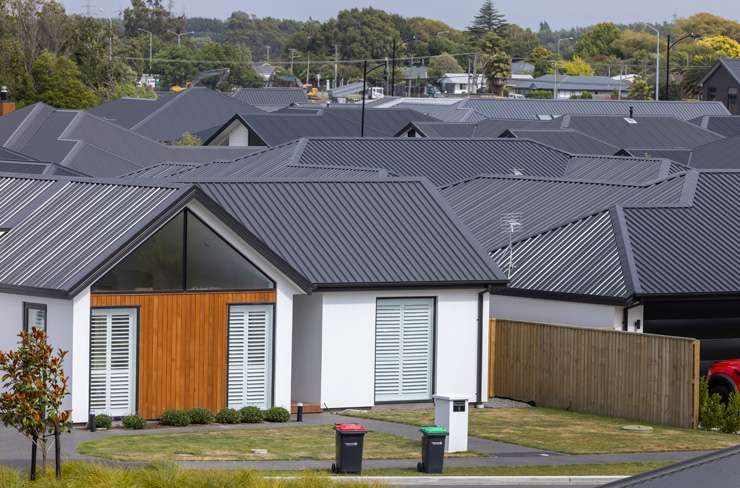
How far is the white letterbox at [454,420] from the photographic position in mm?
23906

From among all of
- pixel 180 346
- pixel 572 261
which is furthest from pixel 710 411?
pixel 180 346

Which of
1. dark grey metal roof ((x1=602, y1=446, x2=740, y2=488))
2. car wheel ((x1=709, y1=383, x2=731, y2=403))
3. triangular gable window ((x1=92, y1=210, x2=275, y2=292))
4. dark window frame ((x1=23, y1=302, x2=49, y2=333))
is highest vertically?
triangular gable window ((x1=92, y1=210, x2=275, y2=292))

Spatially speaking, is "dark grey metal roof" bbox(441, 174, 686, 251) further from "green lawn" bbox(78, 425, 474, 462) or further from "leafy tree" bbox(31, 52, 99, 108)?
"leafy tree" bbox(31, 52, 99, 108)

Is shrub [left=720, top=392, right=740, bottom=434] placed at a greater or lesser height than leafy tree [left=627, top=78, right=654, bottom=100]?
lesser

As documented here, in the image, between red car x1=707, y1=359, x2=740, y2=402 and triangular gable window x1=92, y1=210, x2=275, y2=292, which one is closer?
triangular gable window x1=92, y1=210, x2=275, y2=292

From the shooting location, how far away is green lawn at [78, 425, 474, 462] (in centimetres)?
2259

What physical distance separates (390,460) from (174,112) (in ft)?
257

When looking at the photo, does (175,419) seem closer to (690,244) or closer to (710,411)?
(710,411)

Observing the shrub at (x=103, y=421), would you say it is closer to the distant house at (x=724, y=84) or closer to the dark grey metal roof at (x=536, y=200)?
the dark grey metal roof at (x=536, y=200)

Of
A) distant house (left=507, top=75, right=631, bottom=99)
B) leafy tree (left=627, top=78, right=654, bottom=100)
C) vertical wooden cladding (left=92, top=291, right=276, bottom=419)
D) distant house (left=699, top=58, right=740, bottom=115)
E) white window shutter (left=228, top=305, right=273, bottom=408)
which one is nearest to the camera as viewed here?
vertical wooden cladding (left=92, top=291, right=276, bottom=419)

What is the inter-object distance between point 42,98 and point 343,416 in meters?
83.5

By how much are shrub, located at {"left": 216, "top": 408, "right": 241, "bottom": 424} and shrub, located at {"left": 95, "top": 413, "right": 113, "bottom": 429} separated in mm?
1852

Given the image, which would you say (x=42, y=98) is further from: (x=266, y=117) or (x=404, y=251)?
(x=404, y=251)

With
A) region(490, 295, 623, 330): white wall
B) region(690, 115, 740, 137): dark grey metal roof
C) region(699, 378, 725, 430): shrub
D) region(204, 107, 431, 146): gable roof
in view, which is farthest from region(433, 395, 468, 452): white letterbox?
region(690, 115, 740, 137): dark grey metal roof
